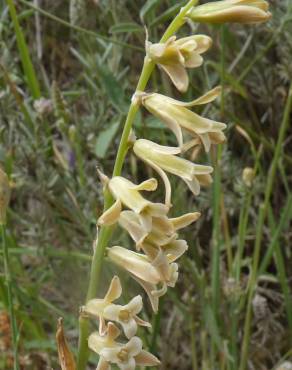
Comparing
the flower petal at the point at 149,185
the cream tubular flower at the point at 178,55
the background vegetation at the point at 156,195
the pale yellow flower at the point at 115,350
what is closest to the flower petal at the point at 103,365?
the pale yellow flower at the point at 115,350

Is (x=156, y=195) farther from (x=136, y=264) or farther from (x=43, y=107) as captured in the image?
(x=136, y=264)

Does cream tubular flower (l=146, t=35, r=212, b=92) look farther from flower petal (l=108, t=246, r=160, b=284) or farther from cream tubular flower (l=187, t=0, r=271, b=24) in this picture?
flower petal (l=108, t=246, r=160, b=284)

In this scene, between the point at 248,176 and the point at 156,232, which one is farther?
the point at 248,176

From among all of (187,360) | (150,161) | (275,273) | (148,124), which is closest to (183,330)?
(187,360)

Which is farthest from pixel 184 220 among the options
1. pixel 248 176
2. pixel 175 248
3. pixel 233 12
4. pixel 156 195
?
pixel 156 195

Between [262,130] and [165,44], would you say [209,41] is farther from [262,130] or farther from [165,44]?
[262,130]
